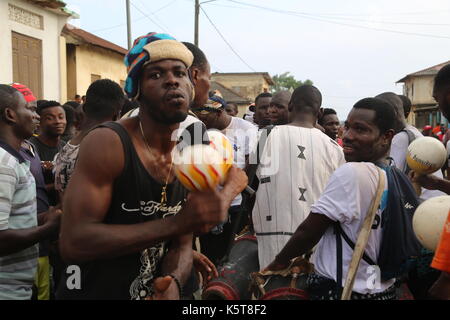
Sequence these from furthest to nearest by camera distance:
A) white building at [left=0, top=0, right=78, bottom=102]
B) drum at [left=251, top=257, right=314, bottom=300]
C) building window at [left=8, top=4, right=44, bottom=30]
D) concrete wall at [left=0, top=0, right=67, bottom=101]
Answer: building window at [left=8, top=4, right=44, bottom=30], white building at [left=0, top=0, right=78, bottom=102], concrete wall at [left=0, top=0, right=67, bottom=101], drum at [left=251, top=257, right=314, bottom=300]

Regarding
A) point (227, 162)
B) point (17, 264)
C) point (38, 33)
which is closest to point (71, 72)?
point (38, 33)

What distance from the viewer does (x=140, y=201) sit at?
6.50 feet

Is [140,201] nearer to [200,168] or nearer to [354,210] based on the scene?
[200,168]

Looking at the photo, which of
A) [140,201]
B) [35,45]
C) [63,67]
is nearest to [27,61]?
[35,45]

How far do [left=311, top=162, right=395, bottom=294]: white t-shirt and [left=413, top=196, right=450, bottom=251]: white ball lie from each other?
28 centimetres

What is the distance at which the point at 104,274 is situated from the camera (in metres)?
2.02

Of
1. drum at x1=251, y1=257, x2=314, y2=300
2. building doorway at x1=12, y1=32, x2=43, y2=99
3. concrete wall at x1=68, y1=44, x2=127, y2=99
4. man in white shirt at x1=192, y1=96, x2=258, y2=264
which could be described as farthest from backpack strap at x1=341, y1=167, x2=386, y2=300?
concrete wall at x1=68, y1=44, x2=127, y2=99

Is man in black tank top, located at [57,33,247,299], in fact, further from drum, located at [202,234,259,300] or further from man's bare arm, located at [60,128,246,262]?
drum, located at [202,234,259,300]

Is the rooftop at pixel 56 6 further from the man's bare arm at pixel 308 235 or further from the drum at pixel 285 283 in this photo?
the man's bare arm at pixel 308 235

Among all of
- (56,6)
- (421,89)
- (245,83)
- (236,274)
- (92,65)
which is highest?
(245,83)

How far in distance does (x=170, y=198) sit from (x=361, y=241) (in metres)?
1.13

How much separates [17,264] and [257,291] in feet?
5.33

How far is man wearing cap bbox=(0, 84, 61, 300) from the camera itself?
97.7 inches

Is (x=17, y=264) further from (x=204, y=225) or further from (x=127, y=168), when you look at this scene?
(x=204, y=225)
